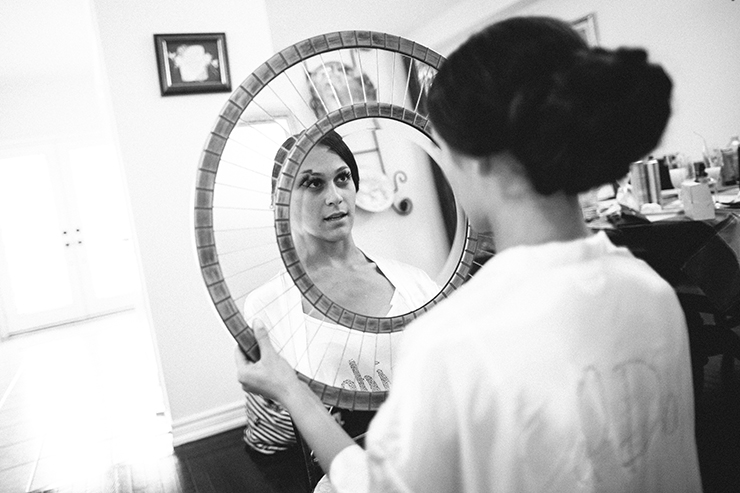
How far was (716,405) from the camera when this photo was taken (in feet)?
7.72

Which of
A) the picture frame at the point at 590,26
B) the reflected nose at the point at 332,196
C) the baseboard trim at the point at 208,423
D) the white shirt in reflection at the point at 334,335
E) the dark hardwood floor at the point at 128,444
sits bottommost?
the dark hardwood floor at the point at 128,444

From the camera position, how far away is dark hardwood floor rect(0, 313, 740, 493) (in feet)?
7.34

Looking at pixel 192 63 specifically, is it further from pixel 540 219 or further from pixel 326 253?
pixel 540 219

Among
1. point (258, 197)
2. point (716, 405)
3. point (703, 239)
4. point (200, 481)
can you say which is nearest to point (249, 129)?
point (258, 197)

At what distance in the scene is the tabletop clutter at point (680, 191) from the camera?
1.97 metres

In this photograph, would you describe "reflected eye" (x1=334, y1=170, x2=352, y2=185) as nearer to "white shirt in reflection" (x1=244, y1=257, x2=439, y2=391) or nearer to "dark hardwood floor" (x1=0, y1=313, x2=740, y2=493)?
"white shirt in reflection" (x1=244, y1=257, x2=439, y2=391)

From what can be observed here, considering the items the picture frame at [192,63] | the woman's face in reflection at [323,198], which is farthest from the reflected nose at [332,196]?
the picture frame at [192,63]

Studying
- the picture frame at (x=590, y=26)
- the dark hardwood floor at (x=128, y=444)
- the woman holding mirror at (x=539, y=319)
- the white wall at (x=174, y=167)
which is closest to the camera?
the woman holding mirror at (x=539, y=319)

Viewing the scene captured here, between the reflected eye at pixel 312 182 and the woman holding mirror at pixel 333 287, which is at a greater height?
the reflected eye at pixel 312 182

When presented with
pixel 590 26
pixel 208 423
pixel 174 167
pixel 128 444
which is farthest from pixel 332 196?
pixel 590 26

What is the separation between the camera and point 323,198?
87cm

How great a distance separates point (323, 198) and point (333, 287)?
0.14 m

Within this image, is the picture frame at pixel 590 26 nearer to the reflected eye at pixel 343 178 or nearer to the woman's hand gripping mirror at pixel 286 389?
the reflected eye at pixel 343 178

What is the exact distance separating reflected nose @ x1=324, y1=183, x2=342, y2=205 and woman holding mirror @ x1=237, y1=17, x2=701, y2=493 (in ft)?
0.94
